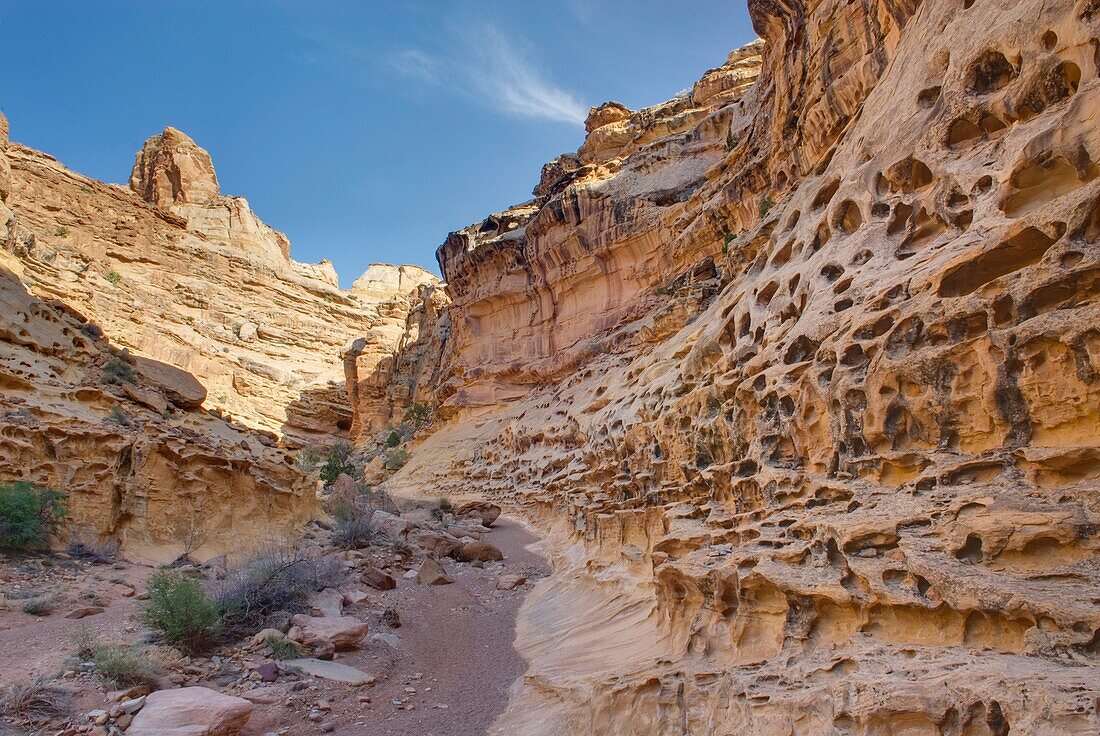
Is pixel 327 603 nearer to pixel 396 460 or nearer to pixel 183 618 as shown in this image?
pixel 183 618

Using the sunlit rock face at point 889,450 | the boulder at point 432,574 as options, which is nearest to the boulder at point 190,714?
the sunlit rock face at point 889,450

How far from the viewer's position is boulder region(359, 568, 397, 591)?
30.9 feet

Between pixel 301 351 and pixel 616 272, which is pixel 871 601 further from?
pixel 301 351

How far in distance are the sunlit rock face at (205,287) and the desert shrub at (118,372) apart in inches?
828

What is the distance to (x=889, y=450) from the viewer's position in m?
4.82

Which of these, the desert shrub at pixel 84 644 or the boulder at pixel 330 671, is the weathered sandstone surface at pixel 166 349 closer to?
the desert shrub at pixel 84 644

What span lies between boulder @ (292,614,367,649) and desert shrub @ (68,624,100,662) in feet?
6.22

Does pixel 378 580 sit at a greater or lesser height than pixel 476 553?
lesser

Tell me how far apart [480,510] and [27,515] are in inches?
472

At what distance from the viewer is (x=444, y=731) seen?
5.50 m

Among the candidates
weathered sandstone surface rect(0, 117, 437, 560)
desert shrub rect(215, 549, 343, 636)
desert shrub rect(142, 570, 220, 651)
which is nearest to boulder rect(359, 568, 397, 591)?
desert shrub rect(215, 549, 343, 636)

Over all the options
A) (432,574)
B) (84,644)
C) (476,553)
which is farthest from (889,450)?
(476,553)

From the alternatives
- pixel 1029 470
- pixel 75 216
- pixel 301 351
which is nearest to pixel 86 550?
pixel 1029 470

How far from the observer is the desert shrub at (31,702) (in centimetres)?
444
